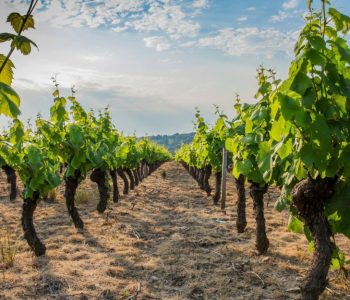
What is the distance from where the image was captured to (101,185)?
491 inches

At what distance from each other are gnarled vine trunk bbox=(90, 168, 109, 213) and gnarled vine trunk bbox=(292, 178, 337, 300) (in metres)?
9.06

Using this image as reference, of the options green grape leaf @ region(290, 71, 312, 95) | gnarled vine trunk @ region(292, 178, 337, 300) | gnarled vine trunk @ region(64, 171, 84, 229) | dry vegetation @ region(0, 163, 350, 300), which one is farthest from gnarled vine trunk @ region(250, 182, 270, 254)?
gnarled vine trunk @ region(64, 171, 84, 229)

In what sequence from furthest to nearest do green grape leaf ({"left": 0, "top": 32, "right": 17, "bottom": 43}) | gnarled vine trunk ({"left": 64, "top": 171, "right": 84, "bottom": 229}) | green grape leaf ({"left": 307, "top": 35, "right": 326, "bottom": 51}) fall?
gnarled vine trunk ({"left": 64, "top": 171, "right": 84, "bottom": 229}) → green grape leaf ({"left": 307, "top": 35, "right": 326, "bottom": 51}) → green grape leaf ({"left": 0, "top": 32, "right": 17, "bottom": 43})

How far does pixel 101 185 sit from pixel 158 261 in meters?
5.65

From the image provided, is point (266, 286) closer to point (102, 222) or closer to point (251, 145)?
point (251, 145)

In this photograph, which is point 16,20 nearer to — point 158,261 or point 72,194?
point 158,261

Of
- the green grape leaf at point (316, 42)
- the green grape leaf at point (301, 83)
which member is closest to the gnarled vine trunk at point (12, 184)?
the green grape leaf at point (301, 83)

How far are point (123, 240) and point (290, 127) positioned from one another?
6.48m

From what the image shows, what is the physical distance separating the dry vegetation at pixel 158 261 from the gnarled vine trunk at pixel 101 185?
0.60 m

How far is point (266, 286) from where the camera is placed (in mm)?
5930

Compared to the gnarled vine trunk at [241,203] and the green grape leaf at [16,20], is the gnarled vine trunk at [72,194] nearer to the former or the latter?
the gnarled vine trunk at [241,203]

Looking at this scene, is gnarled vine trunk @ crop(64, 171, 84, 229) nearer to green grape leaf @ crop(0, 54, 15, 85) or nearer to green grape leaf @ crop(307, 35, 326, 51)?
green grape leaf @ crop(307, 35, 326, 51)


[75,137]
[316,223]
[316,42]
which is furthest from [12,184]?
[316,42]

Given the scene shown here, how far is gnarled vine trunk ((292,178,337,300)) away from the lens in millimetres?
3971
